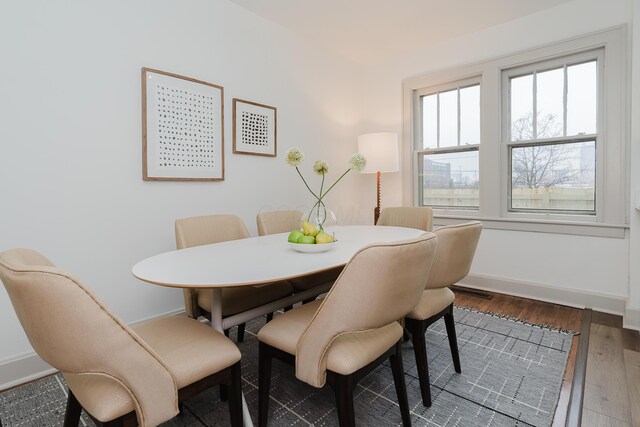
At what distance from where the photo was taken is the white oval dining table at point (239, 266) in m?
1.19

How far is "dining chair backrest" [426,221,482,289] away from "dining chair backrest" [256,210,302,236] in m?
1.29

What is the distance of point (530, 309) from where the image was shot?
2896 mm

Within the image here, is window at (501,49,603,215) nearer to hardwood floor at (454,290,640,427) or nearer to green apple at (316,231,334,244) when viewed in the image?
hardwood floor at (454,290,640,427)

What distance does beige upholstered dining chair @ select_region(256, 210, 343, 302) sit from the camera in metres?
2.30

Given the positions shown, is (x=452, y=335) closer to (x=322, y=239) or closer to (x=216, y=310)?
(x=322, y=239)

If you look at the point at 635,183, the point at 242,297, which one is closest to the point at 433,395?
Answer: the point at 242,297

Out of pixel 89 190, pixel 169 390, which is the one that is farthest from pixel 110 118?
pixel 169 390

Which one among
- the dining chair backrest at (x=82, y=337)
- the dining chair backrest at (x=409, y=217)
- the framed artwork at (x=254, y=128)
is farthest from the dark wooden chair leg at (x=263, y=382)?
the framed artwork at (x=254, y=128)

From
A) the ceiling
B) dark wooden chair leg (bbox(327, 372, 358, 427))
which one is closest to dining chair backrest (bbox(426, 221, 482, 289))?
dark wooden chair leg (bbox(327, 372, 358, 427))

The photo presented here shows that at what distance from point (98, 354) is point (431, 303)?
1.40 m

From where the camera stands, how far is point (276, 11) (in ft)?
9.73

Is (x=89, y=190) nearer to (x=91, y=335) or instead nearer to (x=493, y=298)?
(x=91, y=335)

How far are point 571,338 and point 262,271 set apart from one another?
232 centimetres

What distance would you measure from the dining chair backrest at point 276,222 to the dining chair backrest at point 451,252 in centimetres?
129
